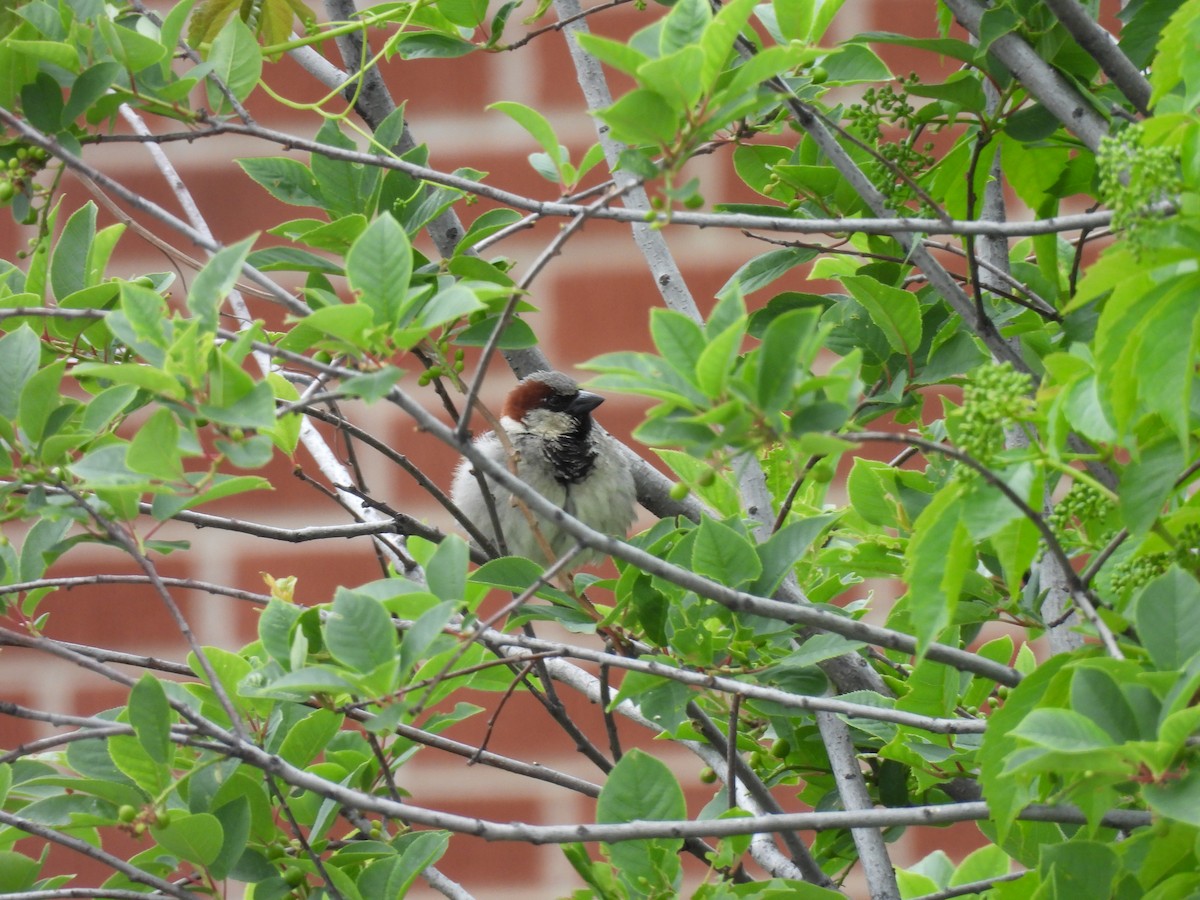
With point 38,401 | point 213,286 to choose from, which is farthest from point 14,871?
point 213,286

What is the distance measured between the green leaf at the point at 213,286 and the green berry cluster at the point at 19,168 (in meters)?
0.25

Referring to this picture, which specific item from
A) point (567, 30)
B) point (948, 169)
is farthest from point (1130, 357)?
point (567, 30)

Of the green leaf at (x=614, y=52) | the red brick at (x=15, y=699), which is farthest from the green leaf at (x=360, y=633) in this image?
the red brick at (x=15, y=699)

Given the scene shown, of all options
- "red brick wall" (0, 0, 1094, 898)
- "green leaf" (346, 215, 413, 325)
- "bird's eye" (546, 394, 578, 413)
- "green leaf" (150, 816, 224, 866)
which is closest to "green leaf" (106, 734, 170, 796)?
"green leaf" (150, 816, 224, 866)

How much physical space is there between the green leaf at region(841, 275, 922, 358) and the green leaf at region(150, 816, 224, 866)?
39 centimetres

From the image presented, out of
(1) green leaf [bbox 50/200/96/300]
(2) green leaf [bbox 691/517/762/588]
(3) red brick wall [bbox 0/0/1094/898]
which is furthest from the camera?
(3) red brick wall [bbox 0/0/1094/898]

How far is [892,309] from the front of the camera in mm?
712

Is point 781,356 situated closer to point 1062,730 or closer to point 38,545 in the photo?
point 1062,730

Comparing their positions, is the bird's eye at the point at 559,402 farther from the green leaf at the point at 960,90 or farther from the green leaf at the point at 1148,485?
the green leaf at the point at 1148,485

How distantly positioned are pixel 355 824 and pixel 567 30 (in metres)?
0.53

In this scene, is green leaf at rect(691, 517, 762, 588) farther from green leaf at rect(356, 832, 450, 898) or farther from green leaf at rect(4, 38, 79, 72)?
green leaf at rect(4, 38, 79, 72)

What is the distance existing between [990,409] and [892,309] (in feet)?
0.88

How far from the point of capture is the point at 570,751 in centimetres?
155

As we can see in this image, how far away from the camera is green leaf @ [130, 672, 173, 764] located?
0.60 meters
